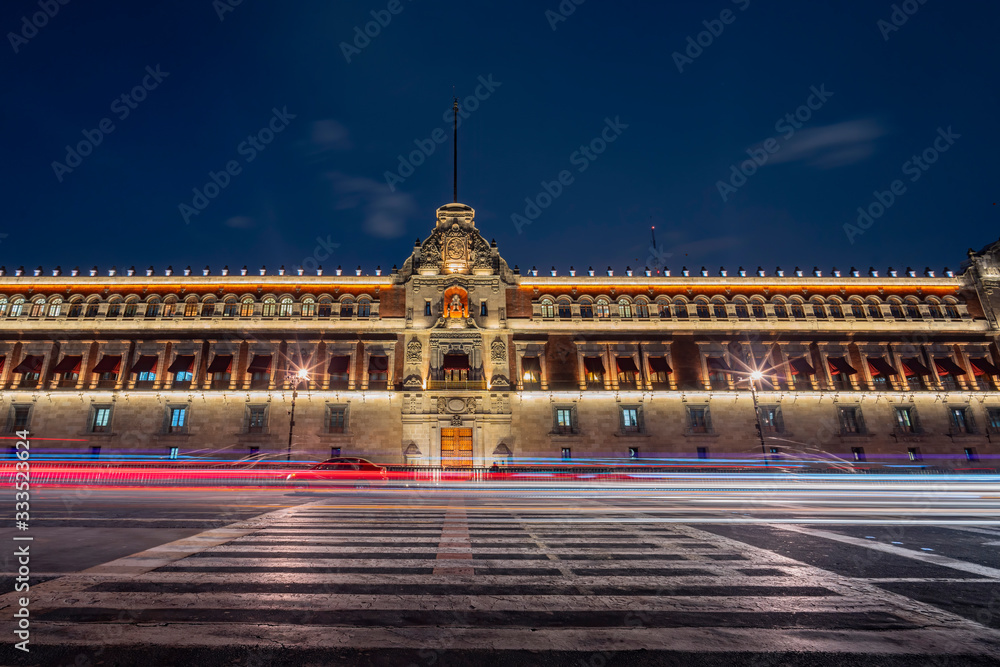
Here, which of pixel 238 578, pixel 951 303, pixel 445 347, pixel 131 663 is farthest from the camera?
pixel 951 303

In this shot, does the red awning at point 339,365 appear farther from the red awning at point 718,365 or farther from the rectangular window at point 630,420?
the red awning at point 718,365

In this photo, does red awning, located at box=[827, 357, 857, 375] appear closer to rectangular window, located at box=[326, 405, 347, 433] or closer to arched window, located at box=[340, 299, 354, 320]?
rectangular window, located at box=[326, 405, 347, 433]

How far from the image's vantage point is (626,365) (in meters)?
35.1

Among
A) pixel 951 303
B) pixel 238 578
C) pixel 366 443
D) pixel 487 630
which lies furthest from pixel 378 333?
pixel 951 303

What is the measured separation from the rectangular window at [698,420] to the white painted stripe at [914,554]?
82.1 feet

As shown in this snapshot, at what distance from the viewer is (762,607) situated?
4668 millimetres

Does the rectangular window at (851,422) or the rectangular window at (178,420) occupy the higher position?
the rectangular window at (178,420)

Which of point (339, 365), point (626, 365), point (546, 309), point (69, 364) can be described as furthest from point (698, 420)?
point (69, 364)

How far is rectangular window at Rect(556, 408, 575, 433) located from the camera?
109ft

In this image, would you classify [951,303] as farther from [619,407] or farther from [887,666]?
[887,666]

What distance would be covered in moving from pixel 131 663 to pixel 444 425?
3022 centimetres

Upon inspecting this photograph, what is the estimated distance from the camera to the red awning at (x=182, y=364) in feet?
110

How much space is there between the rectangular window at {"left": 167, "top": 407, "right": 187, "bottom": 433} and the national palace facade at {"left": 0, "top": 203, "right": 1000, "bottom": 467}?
5.5 inches

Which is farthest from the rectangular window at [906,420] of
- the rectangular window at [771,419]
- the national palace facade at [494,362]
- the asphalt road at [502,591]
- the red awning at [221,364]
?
the red awning at [221,364]
